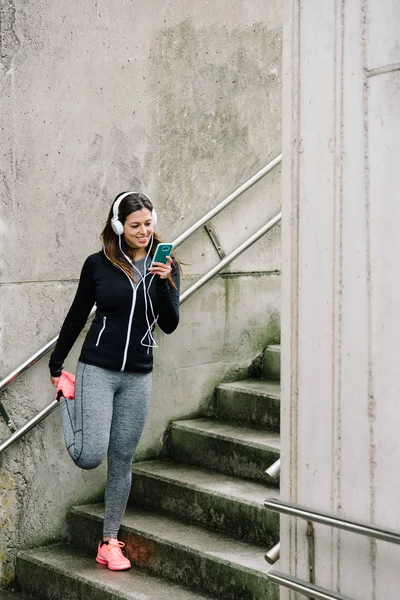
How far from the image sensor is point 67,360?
5.47m

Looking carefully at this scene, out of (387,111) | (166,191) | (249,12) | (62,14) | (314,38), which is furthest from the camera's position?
(249,12)

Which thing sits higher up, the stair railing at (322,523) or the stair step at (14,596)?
the stair railing at (322,523)

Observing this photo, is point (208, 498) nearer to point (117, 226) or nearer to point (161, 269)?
point (161, 269)

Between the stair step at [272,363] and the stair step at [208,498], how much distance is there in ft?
2.99

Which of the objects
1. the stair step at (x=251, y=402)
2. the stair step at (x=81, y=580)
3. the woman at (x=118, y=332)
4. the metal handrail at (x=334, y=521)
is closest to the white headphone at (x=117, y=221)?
the woman at (x=118, y=332)

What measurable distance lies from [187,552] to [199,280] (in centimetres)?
182

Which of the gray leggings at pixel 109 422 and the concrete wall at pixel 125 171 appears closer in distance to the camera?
the gray leggings at pixel 109 422

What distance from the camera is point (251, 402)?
588 cm

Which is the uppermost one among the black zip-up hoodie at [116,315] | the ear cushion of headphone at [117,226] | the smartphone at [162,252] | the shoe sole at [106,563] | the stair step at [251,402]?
the ear cushion of headphone at [117,226]

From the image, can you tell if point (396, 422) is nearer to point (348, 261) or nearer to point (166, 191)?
point (348, 261)

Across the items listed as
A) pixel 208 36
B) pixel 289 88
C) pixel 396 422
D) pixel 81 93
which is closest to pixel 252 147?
pixel 208 36

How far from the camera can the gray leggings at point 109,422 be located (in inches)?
183

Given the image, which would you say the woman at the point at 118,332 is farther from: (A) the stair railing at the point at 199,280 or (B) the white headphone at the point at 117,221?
(A) the stair railing at the point at 199,280

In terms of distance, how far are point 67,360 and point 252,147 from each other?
1.96 metres
